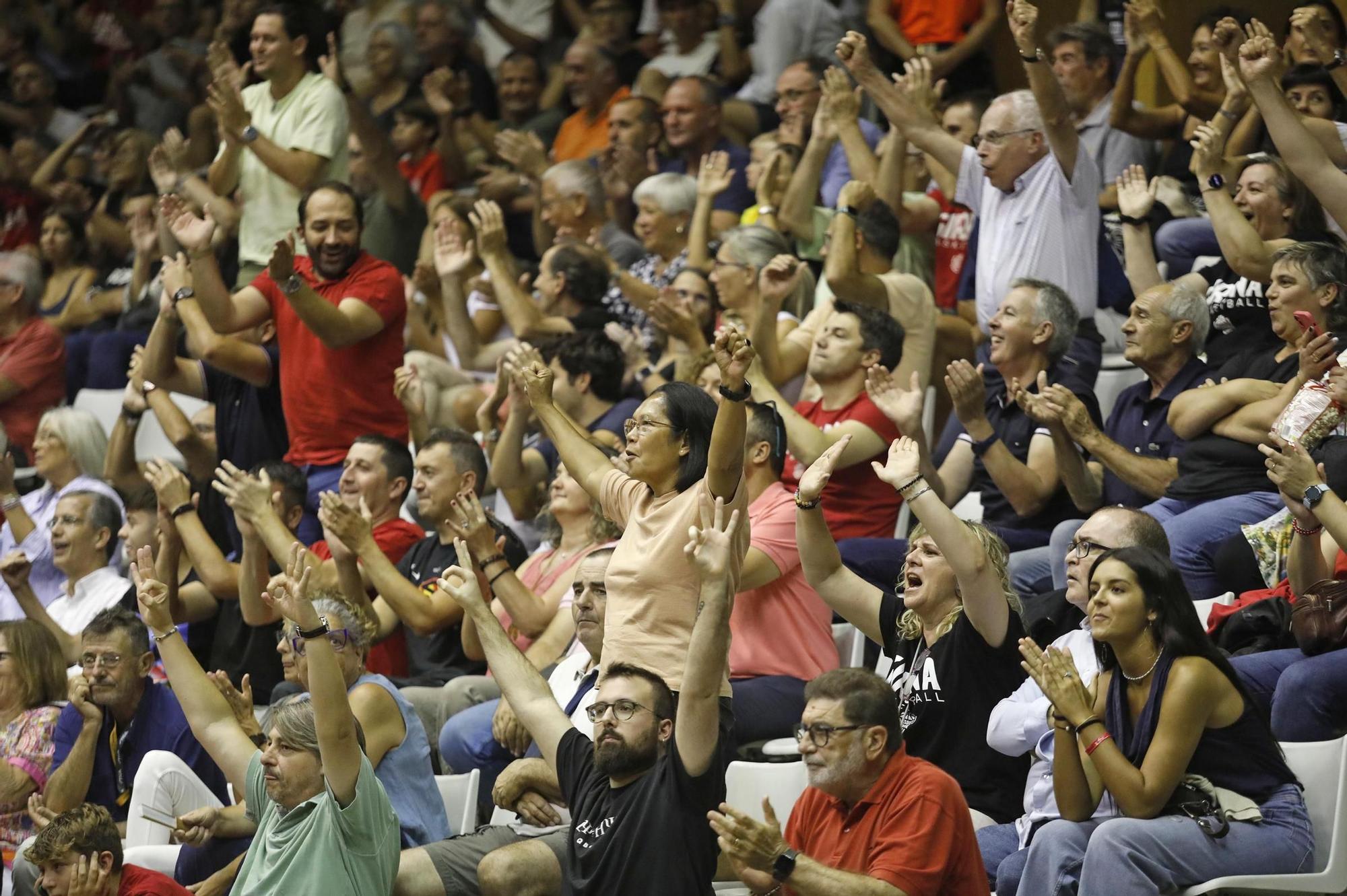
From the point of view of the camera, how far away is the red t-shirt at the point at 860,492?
228 inches

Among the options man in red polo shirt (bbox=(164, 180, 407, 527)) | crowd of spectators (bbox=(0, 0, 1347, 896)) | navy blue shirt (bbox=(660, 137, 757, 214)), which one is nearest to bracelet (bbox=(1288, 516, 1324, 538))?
crowd of spectators (bbox=(0, 0, 1347, 896))

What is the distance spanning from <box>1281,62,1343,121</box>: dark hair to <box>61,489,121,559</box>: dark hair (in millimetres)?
4283

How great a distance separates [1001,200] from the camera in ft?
21.1

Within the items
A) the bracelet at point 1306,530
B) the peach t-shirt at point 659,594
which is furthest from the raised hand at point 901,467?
the bracelet at point 1306,530

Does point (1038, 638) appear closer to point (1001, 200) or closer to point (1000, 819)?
point (1000, 819)

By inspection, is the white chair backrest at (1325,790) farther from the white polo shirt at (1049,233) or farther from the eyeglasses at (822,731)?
the white polo shirt at (1049,233)

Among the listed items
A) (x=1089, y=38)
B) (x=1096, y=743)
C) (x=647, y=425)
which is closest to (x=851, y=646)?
(x=647, y=425)

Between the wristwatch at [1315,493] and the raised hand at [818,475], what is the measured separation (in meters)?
1.01

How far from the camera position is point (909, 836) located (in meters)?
3.72

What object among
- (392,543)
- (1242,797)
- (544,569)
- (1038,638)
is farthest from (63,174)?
(1242,797)

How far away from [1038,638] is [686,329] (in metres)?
2.12

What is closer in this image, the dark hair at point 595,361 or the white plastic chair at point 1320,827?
the white plastic chair at point 1320,827

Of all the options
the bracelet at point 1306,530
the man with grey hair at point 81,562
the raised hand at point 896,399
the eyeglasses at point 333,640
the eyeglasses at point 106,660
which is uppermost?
the bracelet at point 1306,530

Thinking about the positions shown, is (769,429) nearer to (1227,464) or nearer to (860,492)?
(860,492)
